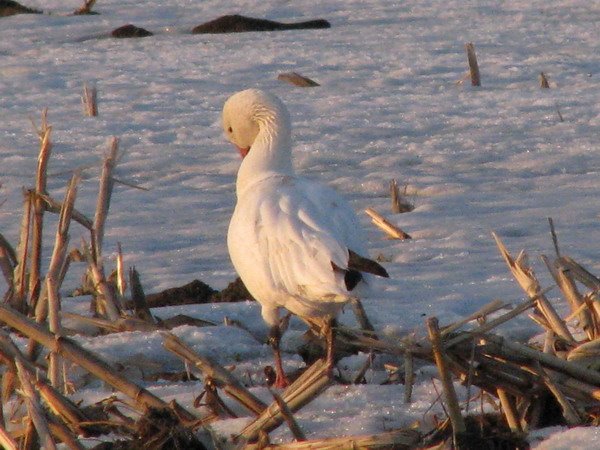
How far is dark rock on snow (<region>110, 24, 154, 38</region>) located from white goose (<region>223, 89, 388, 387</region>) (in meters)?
9.32

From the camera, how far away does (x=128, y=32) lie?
13898 mm

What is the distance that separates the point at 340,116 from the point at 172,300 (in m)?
5.04

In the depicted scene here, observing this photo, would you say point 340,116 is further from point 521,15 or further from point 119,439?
point 119,439

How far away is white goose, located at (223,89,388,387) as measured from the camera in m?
3.93

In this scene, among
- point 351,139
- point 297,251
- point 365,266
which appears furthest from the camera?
point 351,139

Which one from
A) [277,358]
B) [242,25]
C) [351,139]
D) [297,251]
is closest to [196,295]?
[277,358]

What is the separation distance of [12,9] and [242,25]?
10.2 feet

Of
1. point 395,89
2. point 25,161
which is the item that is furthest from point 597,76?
point 25,161

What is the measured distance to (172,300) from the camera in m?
5.45

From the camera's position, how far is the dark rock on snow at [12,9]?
592 inches

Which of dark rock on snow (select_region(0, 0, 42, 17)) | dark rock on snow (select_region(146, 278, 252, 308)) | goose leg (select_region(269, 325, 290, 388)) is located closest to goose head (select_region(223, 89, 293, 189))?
dark rock on snow (select_region(146, 278, 252, 308))

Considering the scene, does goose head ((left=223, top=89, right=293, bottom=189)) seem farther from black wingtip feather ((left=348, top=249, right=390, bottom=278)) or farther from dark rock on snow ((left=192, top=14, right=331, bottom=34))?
dark rock on snow ((left=192, top=14, right=331, bottom=34))

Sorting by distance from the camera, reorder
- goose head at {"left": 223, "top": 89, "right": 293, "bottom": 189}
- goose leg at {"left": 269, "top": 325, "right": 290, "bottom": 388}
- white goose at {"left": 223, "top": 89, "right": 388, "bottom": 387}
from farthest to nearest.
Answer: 1. goose head at {"left": 223, "top": 89, "right": 293, "bottom": 189}
2. goose leg at {"left": 269, "top": 325, "right": 290, "bottom": 388}
3. white goose at {"left": 223, "top": 89, "right": 388, "bottom": 387}

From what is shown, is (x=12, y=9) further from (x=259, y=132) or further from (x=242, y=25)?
(x=259, y=132)
